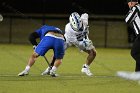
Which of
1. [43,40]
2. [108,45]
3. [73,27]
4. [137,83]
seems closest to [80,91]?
[137,83]

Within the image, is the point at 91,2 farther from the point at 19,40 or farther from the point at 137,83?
the point at 137,83

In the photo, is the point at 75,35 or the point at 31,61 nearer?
the point at 31,61

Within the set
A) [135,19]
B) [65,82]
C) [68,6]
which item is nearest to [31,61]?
[65,82]

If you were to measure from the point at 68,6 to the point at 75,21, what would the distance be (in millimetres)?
19849

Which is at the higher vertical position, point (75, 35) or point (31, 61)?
point (75, 35)

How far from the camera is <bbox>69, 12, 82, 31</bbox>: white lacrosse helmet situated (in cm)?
1576

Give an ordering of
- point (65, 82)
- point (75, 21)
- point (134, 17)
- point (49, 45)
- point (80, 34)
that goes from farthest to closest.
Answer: point (80, 34)
point (75, 21)
point (49, 45)
point (65, 82)
point (134, 17)

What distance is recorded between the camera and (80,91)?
12219 millimetres

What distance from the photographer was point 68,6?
3556 centimetres

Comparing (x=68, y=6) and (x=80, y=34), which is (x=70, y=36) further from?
(x=68, y=6)

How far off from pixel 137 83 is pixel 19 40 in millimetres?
22733

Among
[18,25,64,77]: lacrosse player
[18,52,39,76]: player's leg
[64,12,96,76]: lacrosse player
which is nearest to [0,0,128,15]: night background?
[64,12,96,76]: lacrosse player

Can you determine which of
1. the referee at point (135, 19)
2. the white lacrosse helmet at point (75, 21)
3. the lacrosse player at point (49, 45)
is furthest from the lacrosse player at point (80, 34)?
the referee at point (135, 19)

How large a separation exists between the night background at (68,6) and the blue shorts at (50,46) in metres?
20.3
